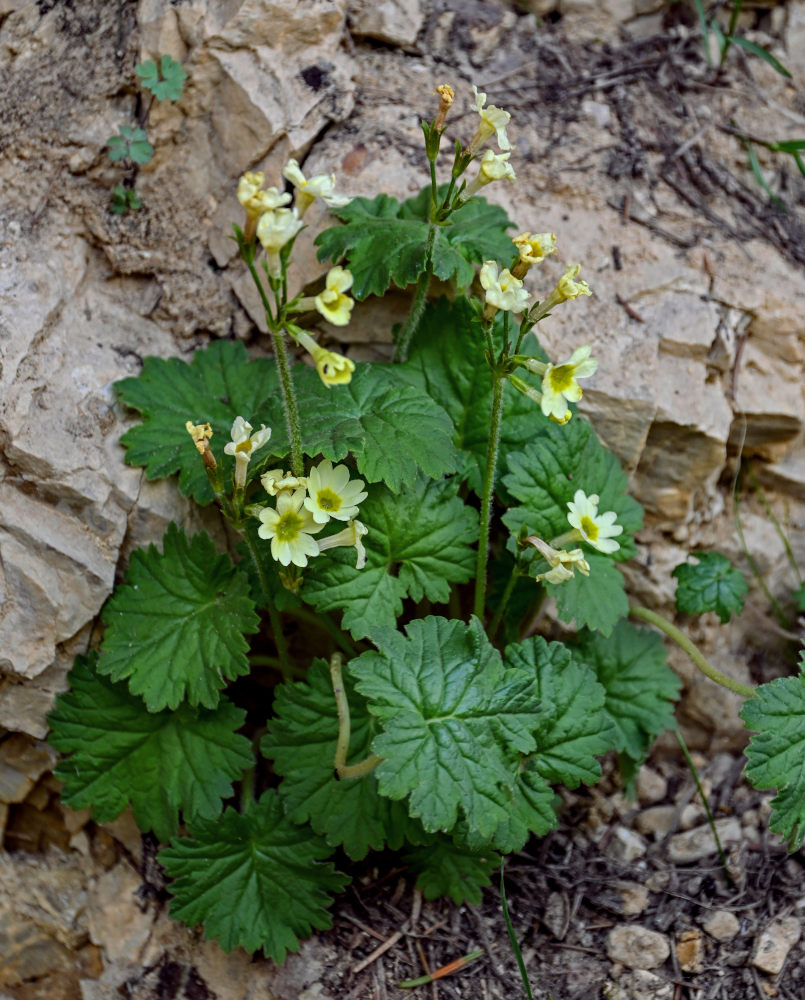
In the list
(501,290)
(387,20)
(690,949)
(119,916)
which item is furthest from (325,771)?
(387,20)

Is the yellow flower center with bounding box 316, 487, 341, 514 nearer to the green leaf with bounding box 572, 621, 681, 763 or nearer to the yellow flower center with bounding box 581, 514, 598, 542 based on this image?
the yellow flower center with bounding box 581, 514, 598, 542

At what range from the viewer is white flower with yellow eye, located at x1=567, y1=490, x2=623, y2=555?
2.62 m

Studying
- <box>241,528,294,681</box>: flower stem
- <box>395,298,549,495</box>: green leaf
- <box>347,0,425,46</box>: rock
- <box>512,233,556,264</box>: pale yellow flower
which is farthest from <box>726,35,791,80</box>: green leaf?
<box>241,528,294,681</box>: flower stem

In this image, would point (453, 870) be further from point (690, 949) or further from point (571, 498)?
point (571, 498)

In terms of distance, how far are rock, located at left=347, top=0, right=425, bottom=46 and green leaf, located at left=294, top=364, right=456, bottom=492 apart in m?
1.50

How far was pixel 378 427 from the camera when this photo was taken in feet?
8.63

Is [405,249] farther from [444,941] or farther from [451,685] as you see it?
[444,941]

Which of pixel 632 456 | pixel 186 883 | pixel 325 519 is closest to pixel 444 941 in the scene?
pixel 186 883

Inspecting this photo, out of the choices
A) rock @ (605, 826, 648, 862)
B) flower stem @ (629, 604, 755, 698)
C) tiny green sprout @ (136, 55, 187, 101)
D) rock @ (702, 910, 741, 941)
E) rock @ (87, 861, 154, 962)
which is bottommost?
rock @ (87, 861, 154, 962)

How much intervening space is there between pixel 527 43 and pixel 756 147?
1.02m

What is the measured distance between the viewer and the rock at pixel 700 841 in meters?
3.04

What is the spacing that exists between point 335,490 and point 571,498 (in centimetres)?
82

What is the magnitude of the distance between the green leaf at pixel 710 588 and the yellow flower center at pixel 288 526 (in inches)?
58.5

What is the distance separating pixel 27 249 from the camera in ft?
10.0
